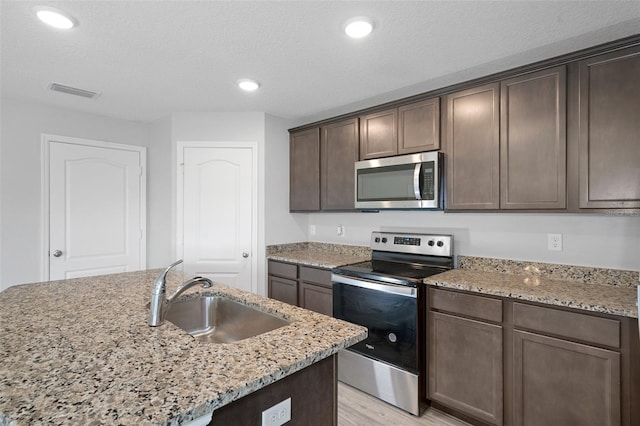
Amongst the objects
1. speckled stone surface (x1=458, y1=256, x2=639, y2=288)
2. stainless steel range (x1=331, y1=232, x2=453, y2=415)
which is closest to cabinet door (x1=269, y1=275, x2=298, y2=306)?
stainless steel range (x1=331, y1=232, x2=453, y2=415)

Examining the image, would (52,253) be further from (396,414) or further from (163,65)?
(396,414)

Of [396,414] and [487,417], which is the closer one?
[487,417]

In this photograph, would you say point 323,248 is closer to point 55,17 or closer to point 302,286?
point 302,286

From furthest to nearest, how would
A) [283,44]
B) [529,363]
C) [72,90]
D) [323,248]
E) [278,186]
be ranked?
[323,248] < [278,186] < [72,90] < [283,44] < [529,363]

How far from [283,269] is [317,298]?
20.4 inches

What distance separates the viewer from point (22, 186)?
118 inches

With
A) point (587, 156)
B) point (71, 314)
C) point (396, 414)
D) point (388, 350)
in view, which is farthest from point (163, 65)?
point (396, 414)

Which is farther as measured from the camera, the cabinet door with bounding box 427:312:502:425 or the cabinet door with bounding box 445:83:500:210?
the cabinet door with bounding box 445:83:500:210

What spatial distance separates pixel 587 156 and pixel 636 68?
0.49 m

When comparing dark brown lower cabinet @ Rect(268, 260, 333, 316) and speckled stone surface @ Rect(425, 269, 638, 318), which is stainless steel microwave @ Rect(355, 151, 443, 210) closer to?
speckled stone surface @ Rect(425, 269, 638, 318)

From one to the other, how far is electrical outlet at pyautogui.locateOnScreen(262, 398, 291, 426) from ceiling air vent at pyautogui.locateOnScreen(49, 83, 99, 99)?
3.02 meters

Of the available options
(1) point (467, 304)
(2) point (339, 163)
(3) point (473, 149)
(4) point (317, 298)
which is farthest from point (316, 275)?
(3) point (473, 149)

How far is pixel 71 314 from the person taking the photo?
54.2 inches

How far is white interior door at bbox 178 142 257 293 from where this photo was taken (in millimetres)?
3330
